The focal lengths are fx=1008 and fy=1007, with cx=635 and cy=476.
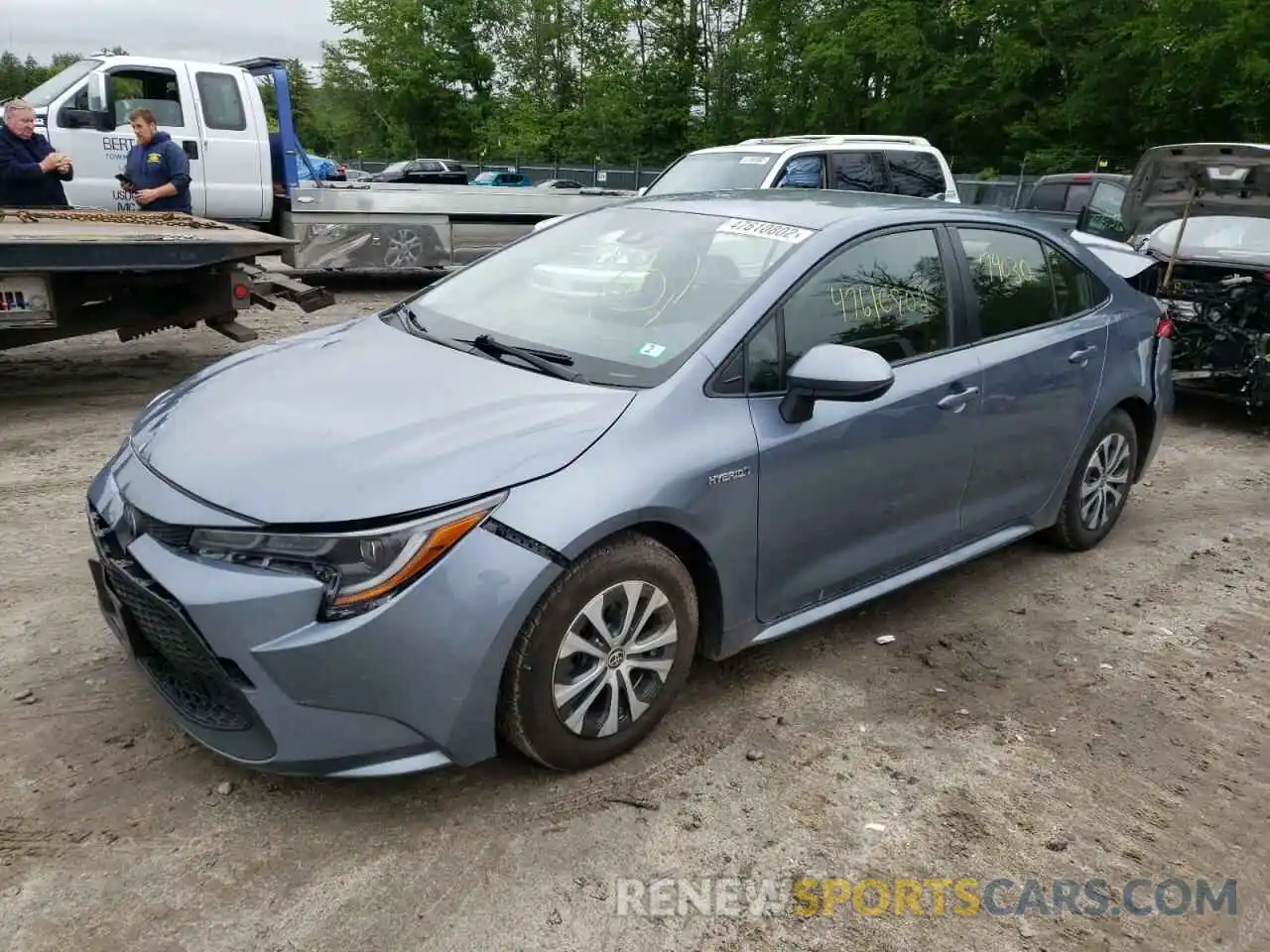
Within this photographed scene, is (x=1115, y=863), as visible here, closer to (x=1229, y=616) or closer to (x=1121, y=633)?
(x=1121, y=633)

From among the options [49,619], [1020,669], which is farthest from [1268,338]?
[49,619]

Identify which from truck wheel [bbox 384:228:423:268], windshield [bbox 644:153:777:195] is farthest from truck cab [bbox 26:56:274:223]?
windshield [bbox 644:153:777:195]

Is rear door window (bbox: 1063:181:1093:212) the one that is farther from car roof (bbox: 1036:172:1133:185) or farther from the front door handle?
the front door handle

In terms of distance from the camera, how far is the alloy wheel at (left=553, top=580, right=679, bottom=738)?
107 inches

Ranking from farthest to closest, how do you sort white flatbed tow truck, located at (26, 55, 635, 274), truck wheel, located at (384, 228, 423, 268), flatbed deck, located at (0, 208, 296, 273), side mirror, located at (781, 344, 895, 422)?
truck wheel, located at (384, 228, 423, 268), white flatbed tow truck, located at (26, 55, 635, 274), flatbed deck, located at (0, 208, 296, 273), side mirror, located at (781, 344, 895, 422)

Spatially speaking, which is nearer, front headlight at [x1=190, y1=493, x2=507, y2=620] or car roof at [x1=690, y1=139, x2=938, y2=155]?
front headlight at [x1=190, y1=493, x2=507, y2=620]

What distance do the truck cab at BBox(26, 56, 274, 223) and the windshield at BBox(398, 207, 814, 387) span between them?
6.99 metres

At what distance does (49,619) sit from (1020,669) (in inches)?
140

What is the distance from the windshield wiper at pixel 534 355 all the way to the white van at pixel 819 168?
582 centimetres

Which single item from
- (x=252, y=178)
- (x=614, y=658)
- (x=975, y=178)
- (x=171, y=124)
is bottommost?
(x=614, y=658)

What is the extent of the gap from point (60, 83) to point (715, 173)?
652 cm

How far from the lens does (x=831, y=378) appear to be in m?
3.00

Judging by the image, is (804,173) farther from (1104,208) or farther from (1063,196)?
(1063,196)

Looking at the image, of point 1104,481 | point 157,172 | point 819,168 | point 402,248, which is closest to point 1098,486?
point 1104,481
